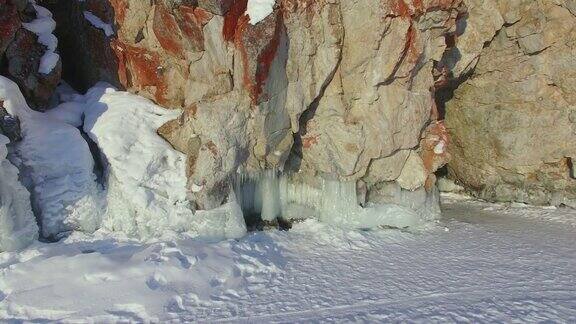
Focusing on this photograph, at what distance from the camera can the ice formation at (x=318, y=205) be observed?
9.66 metres

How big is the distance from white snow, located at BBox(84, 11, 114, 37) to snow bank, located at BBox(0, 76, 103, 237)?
2.50 m

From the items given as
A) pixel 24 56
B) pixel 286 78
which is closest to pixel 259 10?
pixel 286 78

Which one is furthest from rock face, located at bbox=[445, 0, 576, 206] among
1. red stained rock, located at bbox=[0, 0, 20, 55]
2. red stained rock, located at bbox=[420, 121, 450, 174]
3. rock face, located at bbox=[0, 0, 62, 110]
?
red stained rock, located at bbox=[0, 0, 20, 55]

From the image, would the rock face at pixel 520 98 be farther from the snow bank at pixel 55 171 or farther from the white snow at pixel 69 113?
the snow bank at pixel 55 171

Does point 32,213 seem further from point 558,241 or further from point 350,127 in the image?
point 558,241

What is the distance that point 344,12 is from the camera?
926 cm

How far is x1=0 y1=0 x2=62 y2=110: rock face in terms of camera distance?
8164 millimetres

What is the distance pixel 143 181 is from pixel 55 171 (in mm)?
1600

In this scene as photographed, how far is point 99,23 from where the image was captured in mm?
9703

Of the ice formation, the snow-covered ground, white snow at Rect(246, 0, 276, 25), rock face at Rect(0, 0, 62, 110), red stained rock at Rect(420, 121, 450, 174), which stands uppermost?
white snow at Rect(246, 0, 276, 25)

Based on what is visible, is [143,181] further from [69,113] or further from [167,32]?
[167,32]

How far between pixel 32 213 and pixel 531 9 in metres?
13.1

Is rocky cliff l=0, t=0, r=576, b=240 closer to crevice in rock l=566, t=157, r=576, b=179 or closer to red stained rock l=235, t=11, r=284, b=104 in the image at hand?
red stained rock l=235, t=11, r=284, b=104

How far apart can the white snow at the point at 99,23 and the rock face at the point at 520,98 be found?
8.55m
